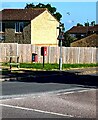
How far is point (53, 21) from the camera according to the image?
214 feet

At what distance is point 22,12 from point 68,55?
21.0 m

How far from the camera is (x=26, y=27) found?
61.4 meters

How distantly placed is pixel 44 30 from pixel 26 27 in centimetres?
331

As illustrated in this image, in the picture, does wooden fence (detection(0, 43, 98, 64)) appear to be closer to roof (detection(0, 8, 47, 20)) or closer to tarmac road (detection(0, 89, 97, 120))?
roof (detection(0, 8, 47, 20))

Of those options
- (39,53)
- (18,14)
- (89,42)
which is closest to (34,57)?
(39,53)

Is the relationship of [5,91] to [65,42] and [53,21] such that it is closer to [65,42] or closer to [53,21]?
[53,21]

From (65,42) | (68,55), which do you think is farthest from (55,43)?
(68,55)

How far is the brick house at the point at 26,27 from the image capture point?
201 ft

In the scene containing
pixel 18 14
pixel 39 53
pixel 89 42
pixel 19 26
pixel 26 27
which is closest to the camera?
pixel 39 53

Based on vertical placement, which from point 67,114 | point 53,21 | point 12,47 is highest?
point 53,21

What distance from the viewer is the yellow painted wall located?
62094 mm

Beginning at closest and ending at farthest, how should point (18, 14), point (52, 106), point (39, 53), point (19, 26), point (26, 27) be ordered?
point (52, 106) → point (39, 53) → point (26, 27) → point (19, 26) → point (18, 14)

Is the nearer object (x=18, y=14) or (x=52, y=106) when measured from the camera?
(x=52, y=106)

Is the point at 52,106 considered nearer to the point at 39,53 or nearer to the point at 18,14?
the point at 39,53
